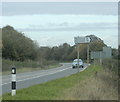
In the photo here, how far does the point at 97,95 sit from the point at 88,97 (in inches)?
13.6

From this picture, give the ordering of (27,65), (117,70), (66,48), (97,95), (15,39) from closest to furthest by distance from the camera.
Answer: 1. (97,95)
2. (117,70)
3. (27,65)
4. (15,39)
5. (66,48)

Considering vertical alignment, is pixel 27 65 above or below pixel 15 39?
below

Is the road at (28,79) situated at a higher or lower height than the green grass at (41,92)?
lower

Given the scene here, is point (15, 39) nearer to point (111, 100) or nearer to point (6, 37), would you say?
point (6, 37)

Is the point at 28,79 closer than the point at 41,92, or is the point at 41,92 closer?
the point at 41,92

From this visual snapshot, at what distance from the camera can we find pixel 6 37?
68500 mm

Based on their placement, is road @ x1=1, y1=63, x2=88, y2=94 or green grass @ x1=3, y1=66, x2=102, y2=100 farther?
road @ x1=1, y1=63, x2=88, y2=94

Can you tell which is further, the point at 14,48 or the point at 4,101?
the point at 14,48

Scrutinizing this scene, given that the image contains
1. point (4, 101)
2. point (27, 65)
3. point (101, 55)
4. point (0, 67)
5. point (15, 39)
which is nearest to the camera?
point (4, 101)

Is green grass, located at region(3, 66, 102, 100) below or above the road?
above

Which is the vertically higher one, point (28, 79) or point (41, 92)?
point (41, 92)

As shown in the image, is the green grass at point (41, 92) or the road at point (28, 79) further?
the road at point (28, 79)

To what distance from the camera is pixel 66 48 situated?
133750 mm

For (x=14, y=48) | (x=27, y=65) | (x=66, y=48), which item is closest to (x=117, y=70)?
(x=27, y=65)
